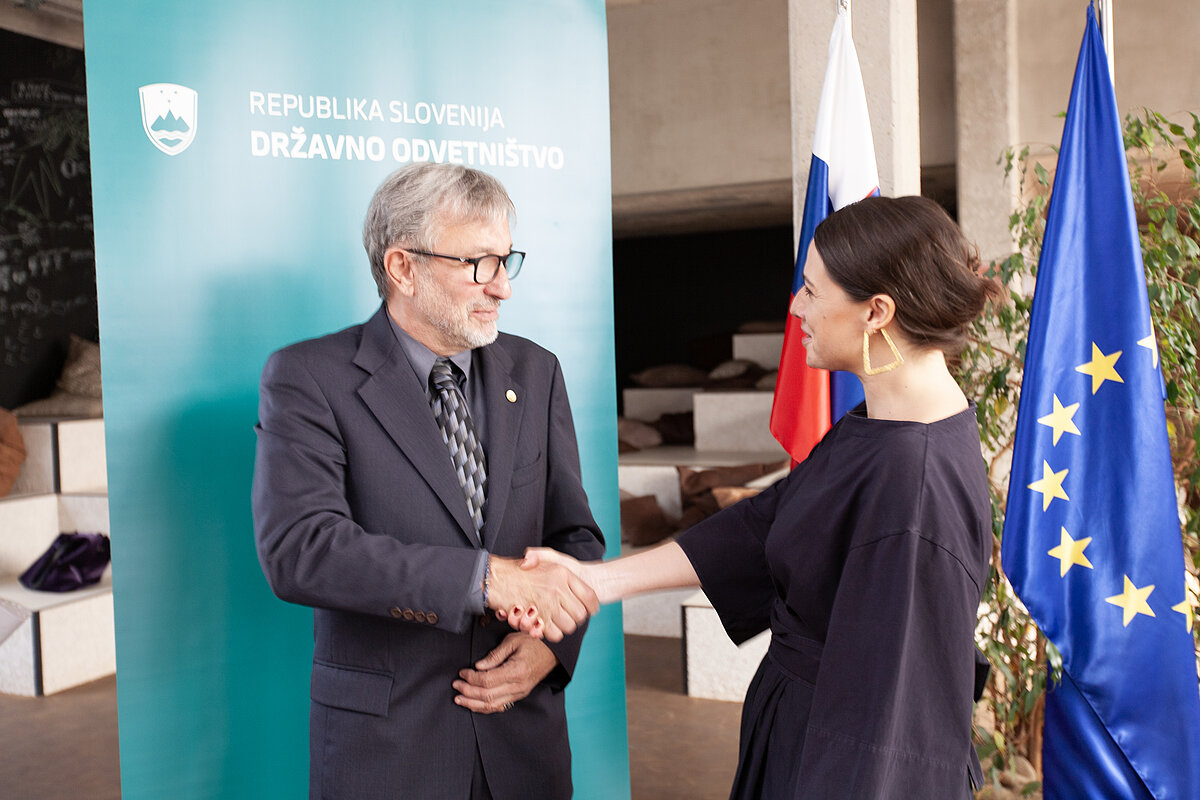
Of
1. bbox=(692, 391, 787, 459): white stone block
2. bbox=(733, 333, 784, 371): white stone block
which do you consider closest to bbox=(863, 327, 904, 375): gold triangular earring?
bbox=(692, 391, 787, 459): white stone block

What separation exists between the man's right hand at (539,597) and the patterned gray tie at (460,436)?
0.14 m

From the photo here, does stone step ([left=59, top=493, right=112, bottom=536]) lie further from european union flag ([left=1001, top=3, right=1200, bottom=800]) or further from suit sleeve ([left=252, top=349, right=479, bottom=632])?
european union flag ([left=1001, top=3, right=1200, bottom=800])

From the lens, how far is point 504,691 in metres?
1.75

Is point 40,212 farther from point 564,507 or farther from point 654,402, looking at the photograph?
point 564,507

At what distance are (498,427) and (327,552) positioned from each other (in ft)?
1.28

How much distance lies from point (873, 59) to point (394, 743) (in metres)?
2.32

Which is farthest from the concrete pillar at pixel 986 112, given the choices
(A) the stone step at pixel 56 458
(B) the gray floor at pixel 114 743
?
(A) the stone step at pixel 56 458

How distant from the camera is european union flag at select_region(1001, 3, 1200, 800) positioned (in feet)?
6.87

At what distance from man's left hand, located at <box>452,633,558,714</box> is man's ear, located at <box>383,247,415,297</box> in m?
0.63

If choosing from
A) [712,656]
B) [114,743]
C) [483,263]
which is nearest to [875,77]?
[483,263]

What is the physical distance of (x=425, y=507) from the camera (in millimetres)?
1688

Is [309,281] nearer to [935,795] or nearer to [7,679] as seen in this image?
[935,795]

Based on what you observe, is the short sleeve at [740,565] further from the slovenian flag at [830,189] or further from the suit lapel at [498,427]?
the slovenian flag at [830,189]

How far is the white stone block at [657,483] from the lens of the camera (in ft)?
20.4
